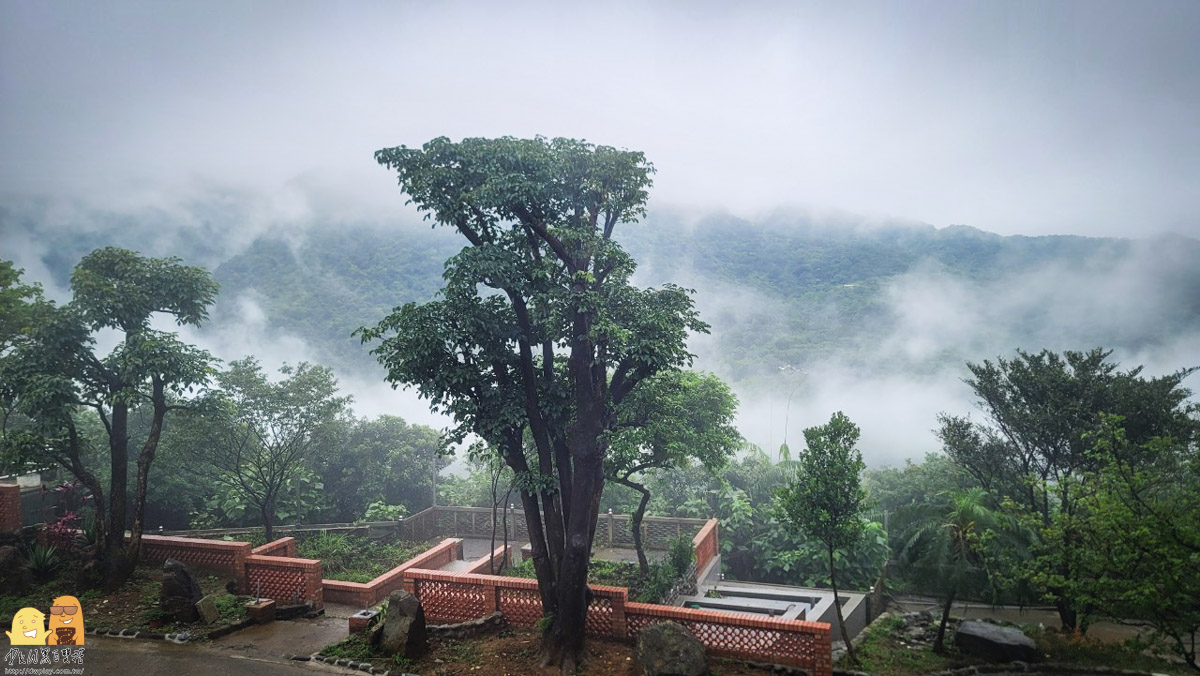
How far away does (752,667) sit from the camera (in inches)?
380

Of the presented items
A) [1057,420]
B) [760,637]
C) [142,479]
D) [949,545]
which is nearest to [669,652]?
[760,637]

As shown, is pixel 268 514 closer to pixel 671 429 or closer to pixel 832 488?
pixel 671 429

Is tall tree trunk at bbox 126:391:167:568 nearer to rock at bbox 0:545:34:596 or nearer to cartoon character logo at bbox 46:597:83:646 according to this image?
rock at bbox 0:545:34:596

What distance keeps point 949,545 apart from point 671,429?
17.5 ft

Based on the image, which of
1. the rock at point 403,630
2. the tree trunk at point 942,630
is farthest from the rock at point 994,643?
the rock at point 403,630

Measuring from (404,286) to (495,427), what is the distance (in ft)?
248

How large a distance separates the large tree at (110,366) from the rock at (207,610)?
3.17 metres

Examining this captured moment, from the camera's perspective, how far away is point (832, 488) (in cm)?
1002

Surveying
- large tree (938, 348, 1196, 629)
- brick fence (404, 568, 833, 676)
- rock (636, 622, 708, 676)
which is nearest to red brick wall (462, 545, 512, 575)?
brick fence (404, 568, 833, 676)

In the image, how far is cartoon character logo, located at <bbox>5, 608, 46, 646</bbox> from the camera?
10.5m

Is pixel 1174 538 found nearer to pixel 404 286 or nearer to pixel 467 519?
pixel 467 519

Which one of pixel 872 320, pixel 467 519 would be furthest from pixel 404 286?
pixel 467 519

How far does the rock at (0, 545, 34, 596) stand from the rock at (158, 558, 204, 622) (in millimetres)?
3402

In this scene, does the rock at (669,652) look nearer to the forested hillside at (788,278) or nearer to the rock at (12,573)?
the rock at (12,573)
